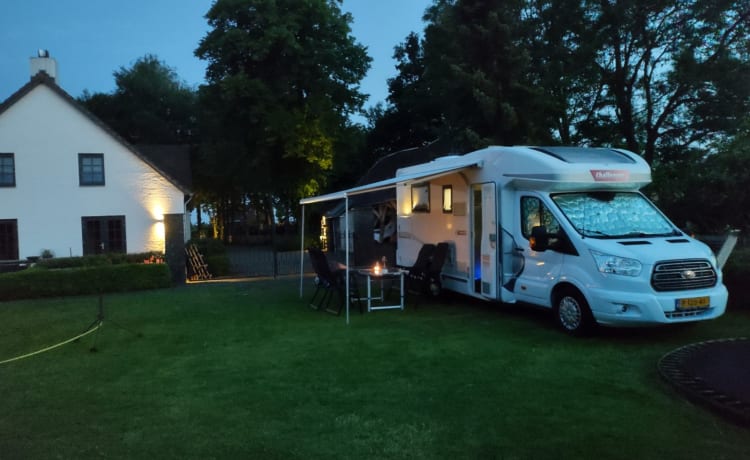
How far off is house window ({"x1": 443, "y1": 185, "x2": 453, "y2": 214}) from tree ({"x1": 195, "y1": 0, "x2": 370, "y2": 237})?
17546 millimetres

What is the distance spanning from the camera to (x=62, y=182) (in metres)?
19.6

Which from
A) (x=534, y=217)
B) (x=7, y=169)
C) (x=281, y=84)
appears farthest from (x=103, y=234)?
(x=534, y=217)

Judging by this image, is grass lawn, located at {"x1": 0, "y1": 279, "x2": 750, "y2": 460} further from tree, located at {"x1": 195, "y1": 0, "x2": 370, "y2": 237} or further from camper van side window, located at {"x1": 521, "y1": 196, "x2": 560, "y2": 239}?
tree, located at {"x1": 195, "y1": 0, "x2": 370, "y2": 237}

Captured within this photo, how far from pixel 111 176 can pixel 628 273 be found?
718 inches

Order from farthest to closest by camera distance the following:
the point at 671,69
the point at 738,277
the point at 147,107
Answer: the point at 147,107 < the point at 671,69 < the point at 738,277

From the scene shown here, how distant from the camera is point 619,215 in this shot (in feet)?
26.0

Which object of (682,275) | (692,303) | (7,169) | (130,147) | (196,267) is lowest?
→ (196,267)

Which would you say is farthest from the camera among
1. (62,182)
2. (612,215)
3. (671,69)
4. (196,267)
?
(62,182)

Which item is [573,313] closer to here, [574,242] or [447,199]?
[574,242]

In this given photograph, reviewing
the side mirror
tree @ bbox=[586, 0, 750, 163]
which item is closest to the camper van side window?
the side mirror

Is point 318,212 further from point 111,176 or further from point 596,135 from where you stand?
point 596,135

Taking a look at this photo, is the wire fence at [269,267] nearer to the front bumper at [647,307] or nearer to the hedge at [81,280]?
the hedge at [81,280]

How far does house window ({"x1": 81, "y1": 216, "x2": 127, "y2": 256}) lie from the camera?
65.6 ft

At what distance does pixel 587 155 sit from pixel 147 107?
35.3 m
